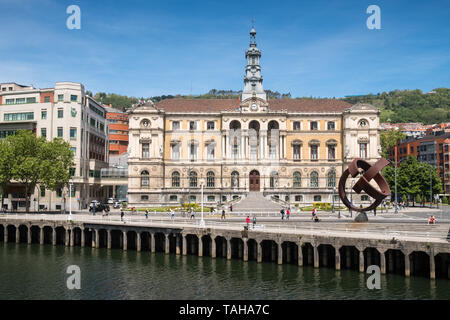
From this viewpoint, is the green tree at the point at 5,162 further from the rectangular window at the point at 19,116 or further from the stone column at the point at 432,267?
the stone column at the point at 432,267

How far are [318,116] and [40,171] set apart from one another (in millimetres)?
62275

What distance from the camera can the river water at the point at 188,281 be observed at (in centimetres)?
3900

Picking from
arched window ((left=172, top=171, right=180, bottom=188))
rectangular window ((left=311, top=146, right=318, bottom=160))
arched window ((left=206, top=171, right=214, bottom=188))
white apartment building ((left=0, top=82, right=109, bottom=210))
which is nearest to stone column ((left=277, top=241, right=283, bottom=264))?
arched window ((left=206, top=171, right=214, bottom=188))

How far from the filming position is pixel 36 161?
264ft

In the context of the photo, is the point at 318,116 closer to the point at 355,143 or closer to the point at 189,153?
the point at 355,143

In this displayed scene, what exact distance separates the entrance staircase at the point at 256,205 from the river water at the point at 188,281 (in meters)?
33.2

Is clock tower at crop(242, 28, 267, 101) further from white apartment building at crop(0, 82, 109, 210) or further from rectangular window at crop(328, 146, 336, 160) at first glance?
white apartment building at crop(0, 82, 109, 210)

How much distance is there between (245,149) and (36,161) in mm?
45899

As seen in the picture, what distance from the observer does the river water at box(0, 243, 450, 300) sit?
39.0m

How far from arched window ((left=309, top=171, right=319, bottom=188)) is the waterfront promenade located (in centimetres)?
4071

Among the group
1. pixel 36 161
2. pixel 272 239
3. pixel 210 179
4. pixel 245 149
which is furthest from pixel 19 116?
pixel 272 239

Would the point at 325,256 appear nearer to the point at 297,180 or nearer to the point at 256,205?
the point at 256,205

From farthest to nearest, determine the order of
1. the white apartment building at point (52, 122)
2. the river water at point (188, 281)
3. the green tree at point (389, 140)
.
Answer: the green tree at point (389, 140), the white apartment building at point (52, 122), the river water at point (188, 281)

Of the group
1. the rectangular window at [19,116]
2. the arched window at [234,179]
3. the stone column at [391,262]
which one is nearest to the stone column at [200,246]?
the stone column at [391,262]
